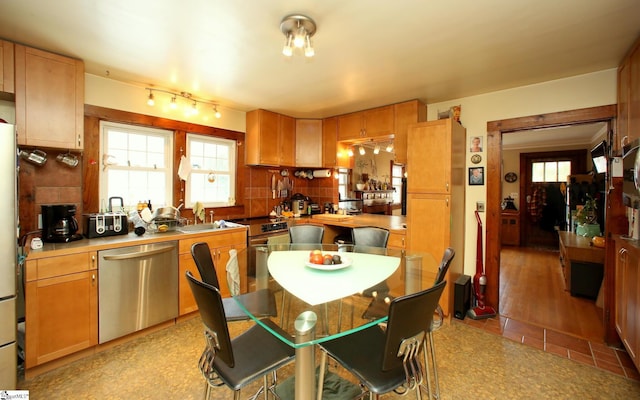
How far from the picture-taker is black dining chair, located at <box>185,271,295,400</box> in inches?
44.6

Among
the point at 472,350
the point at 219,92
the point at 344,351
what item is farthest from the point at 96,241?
the point at 472,350

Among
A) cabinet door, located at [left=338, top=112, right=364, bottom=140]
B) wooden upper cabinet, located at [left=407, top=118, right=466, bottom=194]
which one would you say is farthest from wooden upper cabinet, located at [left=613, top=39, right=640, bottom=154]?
cabinet door, located at [left=338, top=112, right=364, bottom=140]

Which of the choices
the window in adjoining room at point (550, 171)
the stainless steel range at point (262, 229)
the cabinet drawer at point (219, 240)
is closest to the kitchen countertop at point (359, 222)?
the stainless steel range at point (262, 229)

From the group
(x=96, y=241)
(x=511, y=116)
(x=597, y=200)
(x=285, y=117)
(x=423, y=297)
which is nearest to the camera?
(x=423, y=297)

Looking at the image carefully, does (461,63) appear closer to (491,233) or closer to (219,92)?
(491,233)

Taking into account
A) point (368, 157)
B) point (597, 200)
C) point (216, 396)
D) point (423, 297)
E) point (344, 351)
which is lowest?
point (216, 396)

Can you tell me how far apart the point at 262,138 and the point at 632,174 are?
11.5 feet

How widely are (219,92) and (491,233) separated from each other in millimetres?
3417

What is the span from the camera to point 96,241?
7.66 ft

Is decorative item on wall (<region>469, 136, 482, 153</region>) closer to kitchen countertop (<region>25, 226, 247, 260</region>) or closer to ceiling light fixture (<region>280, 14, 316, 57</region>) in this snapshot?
ceiling light fixture (<region>280, 14, 316, 57</region>)

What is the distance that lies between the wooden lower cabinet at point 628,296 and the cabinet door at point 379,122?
7.66ft

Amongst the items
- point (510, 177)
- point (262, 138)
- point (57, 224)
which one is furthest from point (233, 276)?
point (510, 177)

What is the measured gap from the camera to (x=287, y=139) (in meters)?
4.12

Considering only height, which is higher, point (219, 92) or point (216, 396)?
point (219, 92)
